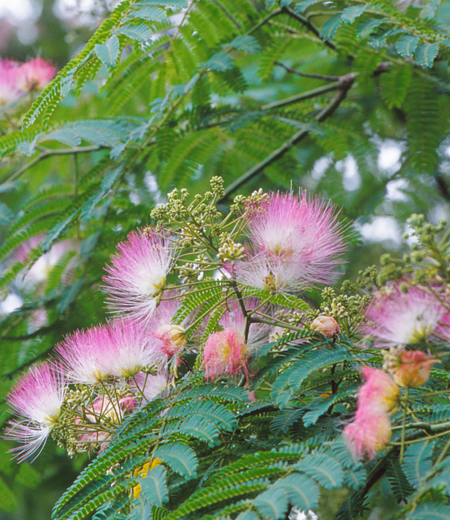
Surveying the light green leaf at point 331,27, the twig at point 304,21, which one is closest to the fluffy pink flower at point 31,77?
the twig at point 304,21

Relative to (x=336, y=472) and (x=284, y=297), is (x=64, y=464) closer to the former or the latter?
(x=284, y=297)

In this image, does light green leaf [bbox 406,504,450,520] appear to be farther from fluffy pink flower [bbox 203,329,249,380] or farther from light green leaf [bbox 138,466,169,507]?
fluffy pink flower [bbox 203,329,249,380]

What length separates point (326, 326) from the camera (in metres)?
1.90

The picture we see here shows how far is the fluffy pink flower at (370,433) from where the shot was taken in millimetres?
1458

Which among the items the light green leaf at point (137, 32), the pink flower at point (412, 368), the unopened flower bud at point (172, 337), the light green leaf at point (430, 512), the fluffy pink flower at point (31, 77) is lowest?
the light green leaf at point (430, 512)

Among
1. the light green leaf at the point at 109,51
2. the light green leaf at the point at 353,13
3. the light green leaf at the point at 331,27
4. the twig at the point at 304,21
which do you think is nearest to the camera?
the light green leaf at the point at 109,51

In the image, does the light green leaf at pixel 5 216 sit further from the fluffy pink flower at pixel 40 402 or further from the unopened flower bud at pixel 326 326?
the unopened flower bud at pixel 326 326

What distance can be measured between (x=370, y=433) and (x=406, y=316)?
30cm

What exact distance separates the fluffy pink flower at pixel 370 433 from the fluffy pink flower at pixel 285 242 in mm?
597

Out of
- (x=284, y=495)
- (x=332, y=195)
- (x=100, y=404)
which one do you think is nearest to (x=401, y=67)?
(x=332, y=195)

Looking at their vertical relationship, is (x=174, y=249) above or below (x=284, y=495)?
above

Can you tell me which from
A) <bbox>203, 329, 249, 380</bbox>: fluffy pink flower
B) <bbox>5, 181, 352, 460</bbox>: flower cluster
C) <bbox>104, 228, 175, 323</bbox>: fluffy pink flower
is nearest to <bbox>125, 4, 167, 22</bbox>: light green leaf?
<bbox>5, 181, 352, 460</bbox>: flower cluster

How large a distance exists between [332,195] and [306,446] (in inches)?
123

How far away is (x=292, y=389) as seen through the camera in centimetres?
174
